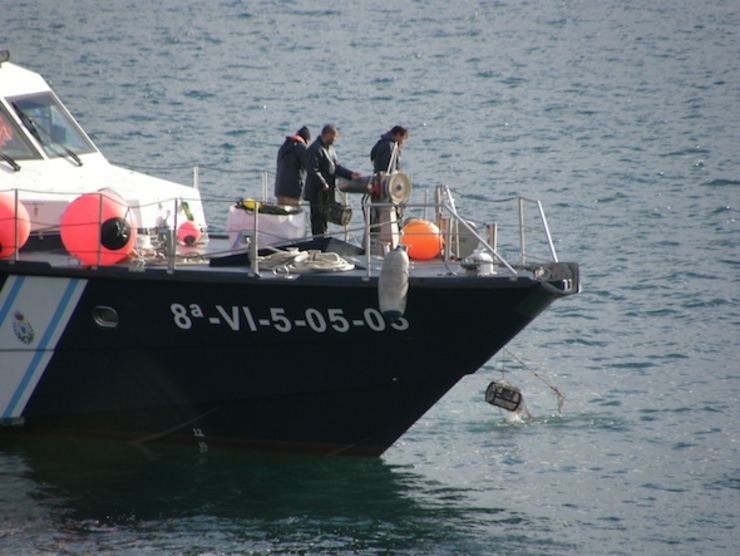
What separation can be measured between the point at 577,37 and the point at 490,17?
5.79 metres

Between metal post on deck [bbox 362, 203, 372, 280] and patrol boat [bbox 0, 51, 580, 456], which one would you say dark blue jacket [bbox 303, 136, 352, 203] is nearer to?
patrol boat [bbox 0, 51, 580, 456]

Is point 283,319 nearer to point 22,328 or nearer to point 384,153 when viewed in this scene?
point 384,153

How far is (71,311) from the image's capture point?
47.9 feet

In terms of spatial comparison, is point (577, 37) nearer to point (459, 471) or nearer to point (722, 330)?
point (722, 330)

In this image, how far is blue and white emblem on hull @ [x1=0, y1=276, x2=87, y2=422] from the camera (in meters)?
14.5

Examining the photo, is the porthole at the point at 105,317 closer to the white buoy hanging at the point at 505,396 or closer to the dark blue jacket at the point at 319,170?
the dark blue jacket at the point at 319,170

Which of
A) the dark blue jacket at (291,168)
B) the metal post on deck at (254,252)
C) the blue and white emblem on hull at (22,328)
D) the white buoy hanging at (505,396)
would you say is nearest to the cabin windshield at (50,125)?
the blue and white emblem on hull at (22,328)

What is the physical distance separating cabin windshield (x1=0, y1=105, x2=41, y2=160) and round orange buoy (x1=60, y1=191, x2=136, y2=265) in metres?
1.85

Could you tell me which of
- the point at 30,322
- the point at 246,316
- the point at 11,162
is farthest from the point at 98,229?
the point at 11,162

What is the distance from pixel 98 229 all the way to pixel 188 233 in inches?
68.0

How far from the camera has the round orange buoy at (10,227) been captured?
14453 mm

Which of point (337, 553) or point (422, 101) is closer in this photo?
point (337, 553)

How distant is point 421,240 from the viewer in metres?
15.0

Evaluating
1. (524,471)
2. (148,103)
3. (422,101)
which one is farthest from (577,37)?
(524,471)
